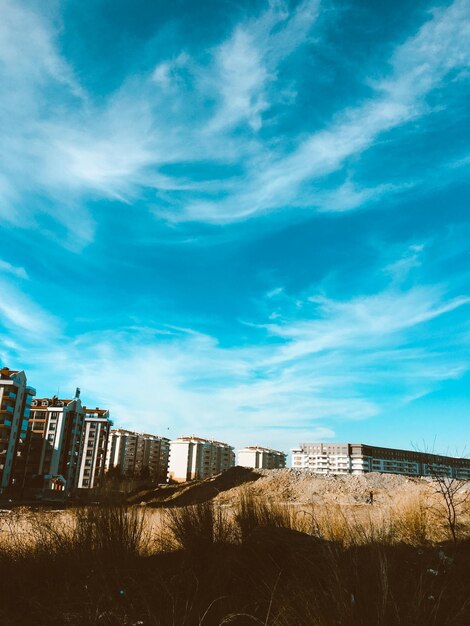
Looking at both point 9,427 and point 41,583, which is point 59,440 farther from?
point 41,583

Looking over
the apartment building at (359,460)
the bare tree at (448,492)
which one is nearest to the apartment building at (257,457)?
the apartment building at (359,460)

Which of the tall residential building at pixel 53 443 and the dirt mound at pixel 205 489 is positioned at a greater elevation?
the tall residential building at pixel 53 443

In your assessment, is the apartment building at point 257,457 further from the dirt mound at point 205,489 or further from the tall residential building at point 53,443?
the dirt mound at point 205,489

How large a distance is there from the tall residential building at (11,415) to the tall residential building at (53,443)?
14.8ft

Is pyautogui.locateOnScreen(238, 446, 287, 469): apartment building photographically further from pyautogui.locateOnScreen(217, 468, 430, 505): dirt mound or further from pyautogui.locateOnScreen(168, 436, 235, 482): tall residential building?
pyautogui.locateOnScreen(217, 468, 430, 505): dirt mound

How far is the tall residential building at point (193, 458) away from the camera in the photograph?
3644 inches

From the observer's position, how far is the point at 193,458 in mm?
93562

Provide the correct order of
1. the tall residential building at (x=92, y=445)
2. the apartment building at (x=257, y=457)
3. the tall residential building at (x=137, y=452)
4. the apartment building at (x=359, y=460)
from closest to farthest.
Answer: the tall residential building at (x=92, y=445)
the tall residential building at (x=137, y=452)
the apartment building at (x=257, y=457)
the apartment building at (x=359, y=460)

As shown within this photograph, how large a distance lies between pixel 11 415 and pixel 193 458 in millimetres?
53811

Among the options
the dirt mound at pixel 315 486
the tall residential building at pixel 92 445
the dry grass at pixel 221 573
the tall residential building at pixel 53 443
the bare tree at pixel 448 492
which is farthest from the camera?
the tall residential building at pixel 92 445

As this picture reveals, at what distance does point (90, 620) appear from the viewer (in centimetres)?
288

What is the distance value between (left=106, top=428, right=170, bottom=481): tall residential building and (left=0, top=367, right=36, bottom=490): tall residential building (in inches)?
1530

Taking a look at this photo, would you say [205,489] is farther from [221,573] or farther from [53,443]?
[53,443]

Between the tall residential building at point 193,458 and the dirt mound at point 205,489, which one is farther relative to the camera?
the tall residential building at point 193,458
